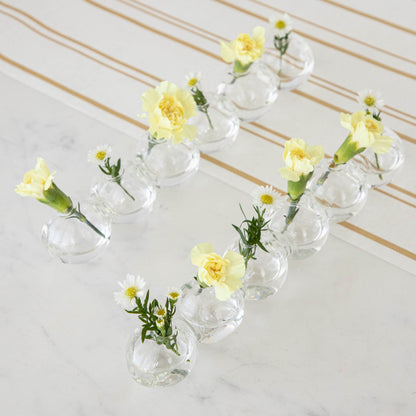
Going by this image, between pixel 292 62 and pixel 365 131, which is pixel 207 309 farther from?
pixel 292 62

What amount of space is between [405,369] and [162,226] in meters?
0.41

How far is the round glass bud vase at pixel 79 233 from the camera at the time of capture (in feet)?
2.73

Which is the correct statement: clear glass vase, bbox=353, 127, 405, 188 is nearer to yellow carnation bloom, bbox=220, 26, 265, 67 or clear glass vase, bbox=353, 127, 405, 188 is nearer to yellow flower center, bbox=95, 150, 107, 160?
yellow carnation bloom, bbox=220, 26, 265, 67

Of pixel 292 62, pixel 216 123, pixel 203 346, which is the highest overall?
pixel 292 62

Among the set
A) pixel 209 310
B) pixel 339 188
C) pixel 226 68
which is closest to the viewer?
pixel 209 310

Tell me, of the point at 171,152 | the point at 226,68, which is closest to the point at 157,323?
the point at 171,152

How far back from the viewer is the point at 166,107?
0.78 meters

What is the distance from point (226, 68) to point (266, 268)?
18.5 inches

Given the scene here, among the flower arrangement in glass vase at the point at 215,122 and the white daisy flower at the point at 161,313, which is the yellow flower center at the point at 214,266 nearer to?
the white daisy flower at the point at 161,313

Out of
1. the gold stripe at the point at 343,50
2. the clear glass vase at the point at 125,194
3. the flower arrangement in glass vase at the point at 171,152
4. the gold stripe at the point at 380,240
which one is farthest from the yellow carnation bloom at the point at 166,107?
the gold stripe at the point at 343,50

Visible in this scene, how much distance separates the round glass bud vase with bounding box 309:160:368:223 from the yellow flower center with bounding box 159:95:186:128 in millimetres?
226

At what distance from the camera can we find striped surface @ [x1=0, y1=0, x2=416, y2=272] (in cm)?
98

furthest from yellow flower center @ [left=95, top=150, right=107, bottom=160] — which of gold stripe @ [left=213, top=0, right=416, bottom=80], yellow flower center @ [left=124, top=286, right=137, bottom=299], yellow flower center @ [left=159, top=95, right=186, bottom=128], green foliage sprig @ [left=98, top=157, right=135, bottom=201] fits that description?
gold stripe @ [left=213, top=0, right=416, bottom=80]

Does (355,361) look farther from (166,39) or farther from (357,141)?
(166,39)
